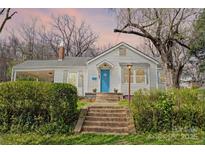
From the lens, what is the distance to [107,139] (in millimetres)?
5688

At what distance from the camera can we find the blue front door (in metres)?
11.5

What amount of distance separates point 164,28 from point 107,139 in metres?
5.72

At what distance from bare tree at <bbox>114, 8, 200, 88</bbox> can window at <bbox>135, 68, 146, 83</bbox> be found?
190 cm

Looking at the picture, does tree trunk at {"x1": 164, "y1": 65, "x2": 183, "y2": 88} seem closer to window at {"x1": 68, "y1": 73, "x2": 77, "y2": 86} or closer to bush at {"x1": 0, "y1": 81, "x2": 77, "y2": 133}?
window at {"x1": 68, "y1": 73, "x2": 77, "y2": 86}

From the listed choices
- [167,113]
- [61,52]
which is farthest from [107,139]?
[61,52]

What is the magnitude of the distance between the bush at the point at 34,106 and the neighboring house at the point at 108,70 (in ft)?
16.6

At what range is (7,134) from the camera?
234 inches

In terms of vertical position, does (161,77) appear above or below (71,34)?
below

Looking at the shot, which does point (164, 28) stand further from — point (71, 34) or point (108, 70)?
point (71, 34)

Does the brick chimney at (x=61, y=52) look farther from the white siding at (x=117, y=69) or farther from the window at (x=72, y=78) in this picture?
the white siding at (x=117, y=69)

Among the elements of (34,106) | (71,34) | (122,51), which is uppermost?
(71,34)

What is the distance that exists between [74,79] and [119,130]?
242 inches

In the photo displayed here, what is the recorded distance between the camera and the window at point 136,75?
461 inches
